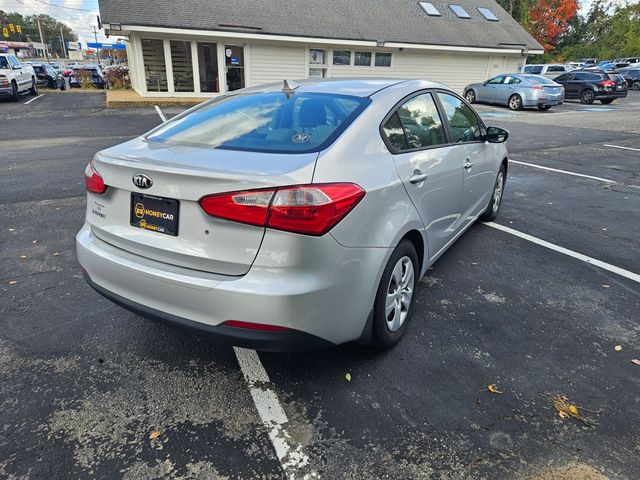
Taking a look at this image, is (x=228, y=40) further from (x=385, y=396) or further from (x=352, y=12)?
(x=385, y=396)

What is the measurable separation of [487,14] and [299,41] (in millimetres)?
14721

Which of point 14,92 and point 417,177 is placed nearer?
point 417,177

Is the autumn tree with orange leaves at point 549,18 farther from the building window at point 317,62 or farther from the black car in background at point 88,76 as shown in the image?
the black car in background at point 88,76

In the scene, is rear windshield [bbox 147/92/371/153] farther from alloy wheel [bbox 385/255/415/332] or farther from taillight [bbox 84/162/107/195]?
alloy wheel [bbox 385/255/415/332]

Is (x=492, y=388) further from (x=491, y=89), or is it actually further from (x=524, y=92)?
(x=491, y=89)

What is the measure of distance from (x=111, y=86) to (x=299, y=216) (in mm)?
28847

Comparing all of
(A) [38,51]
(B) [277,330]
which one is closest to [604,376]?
(B) [277,330]

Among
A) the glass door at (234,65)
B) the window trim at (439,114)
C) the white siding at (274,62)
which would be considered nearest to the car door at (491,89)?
the white siding at (274,62)

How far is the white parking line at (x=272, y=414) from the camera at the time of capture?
212 cm

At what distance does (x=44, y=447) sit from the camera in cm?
218

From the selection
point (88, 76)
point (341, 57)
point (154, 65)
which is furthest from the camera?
point (88, 76)

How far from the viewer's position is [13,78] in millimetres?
19594

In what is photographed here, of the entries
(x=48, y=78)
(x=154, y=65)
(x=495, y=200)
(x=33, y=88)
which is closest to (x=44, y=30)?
(x=48, y=78)

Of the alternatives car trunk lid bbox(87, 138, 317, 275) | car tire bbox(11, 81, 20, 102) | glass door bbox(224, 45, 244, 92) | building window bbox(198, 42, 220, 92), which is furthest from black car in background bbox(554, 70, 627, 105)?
car tire bbox(11, 81, 20, 102)
